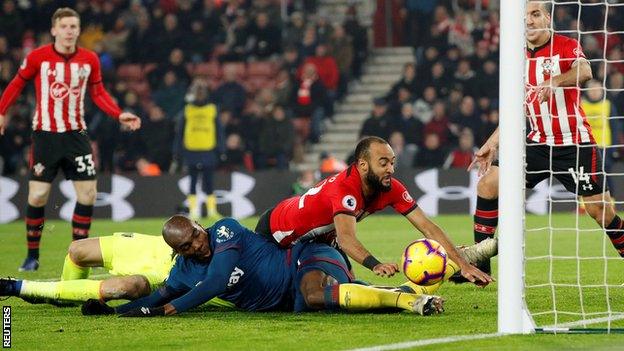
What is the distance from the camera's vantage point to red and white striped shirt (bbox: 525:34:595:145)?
823 cm

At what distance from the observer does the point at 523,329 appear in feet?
20.1

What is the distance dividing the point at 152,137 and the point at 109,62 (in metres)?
2.13

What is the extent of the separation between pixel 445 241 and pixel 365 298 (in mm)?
683

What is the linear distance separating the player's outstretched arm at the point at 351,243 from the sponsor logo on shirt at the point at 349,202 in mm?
57

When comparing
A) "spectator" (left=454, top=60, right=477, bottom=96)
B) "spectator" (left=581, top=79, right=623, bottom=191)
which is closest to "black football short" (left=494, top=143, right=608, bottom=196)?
"spectator" (left=581, top=79, right=623, bottom=191)

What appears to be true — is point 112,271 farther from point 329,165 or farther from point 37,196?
point 329,165

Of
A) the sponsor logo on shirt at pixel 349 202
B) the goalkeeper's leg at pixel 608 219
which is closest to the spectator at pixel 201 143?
the goalkeeper's leg at pixel 608 219

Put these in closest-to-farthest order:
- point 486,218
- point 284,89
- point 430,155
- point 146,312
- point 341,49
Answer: point 146,312, point 486,218, point 430,155, point 284,89, point 341,49

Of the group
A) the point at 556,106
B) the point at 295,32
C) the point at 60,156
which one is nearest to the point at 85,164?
the point at 60,156

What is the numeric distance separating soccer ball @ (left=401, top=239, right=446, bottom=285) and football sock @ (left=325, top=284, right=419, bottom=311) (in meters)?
0.14

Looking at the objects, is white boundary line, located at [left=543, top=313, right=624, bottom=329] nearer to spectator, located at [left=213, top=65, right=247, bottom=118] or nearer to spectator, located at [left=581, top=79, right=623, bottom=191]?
spectator, located at [left=581, top=79, right=623, bottom=191]

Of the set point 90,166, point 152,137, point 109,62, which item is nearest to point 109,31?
point 109,62

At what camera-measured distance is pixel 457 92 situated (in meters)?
19.2

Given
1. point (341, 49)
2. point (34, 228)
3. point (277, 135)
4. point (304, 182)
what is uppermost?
point (341, 49)
